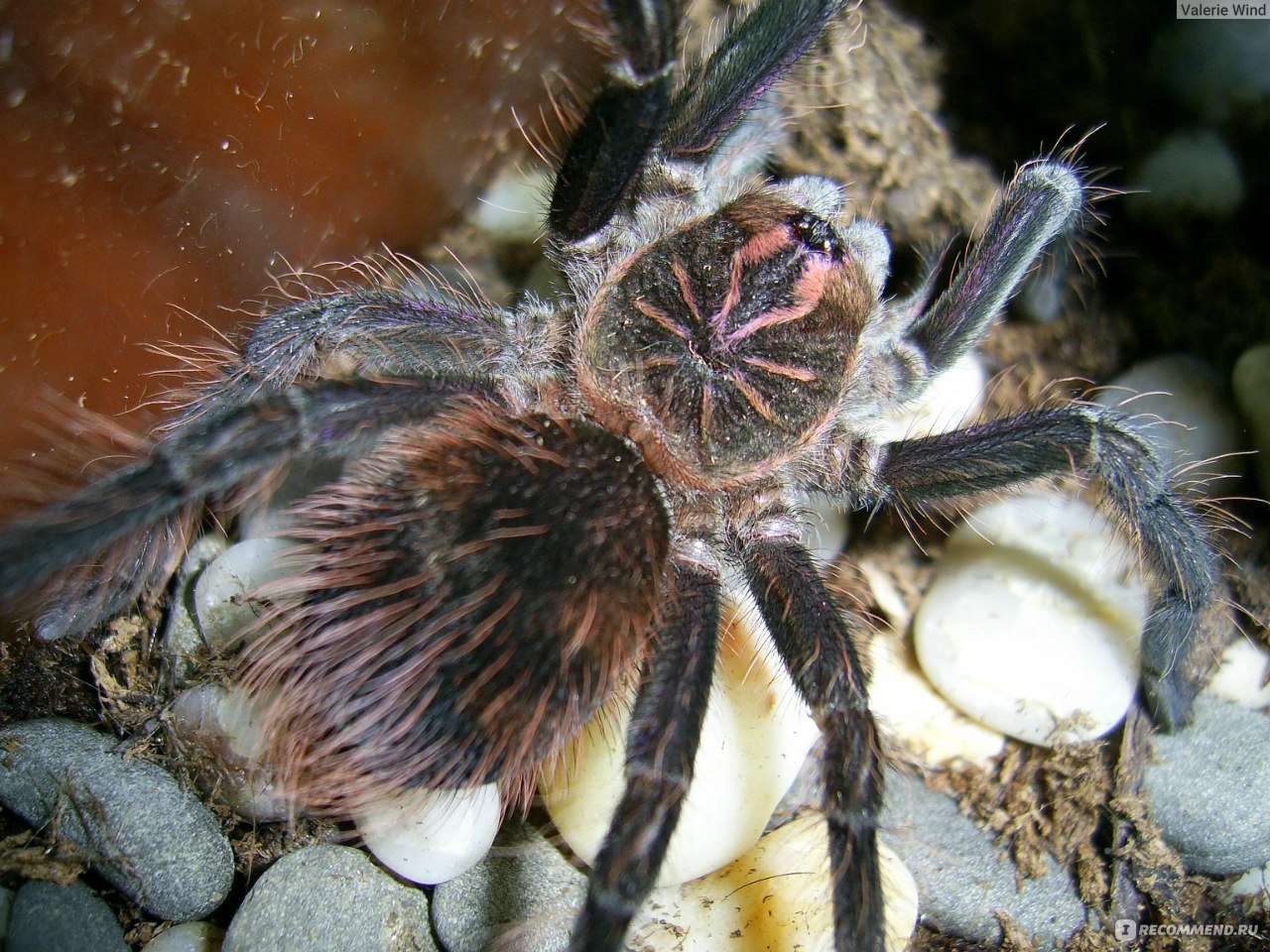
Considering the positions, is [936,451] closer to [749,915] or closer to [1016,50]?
[749,915]

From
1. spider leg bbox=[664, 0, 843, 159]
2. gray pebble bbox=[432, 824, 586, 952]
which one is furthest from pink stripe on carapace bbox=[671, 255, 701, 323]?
gray pebble bbox=[432, 824, 586, 952]

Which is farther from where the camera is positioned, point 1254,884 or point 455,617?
point 1254,884

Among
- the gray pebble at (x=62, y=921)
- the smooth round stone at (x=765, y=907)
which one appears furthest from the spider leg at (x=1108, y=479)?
the gray pebble at (x=62, y=921)

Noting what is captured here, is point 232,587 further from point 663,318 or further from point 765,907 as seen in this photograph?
point 765,907

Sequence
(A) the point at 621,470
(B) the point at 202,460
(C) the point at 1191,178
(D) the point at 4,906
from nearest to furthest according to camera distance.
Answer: (B) the point at 202,460
(D) the point at 4,906
(A) the point at 621,470
(C) the point at 1191,178

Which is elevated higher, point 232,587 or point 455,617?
point 455,617

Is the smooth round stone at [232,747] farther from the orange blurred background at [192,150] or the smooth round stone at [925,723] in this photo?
the smooth round stone at [925,723]

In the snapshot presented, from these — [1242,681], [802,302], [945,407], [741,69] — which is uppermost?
[741,69]

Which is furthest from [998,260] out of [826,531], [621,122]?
[621,122]
